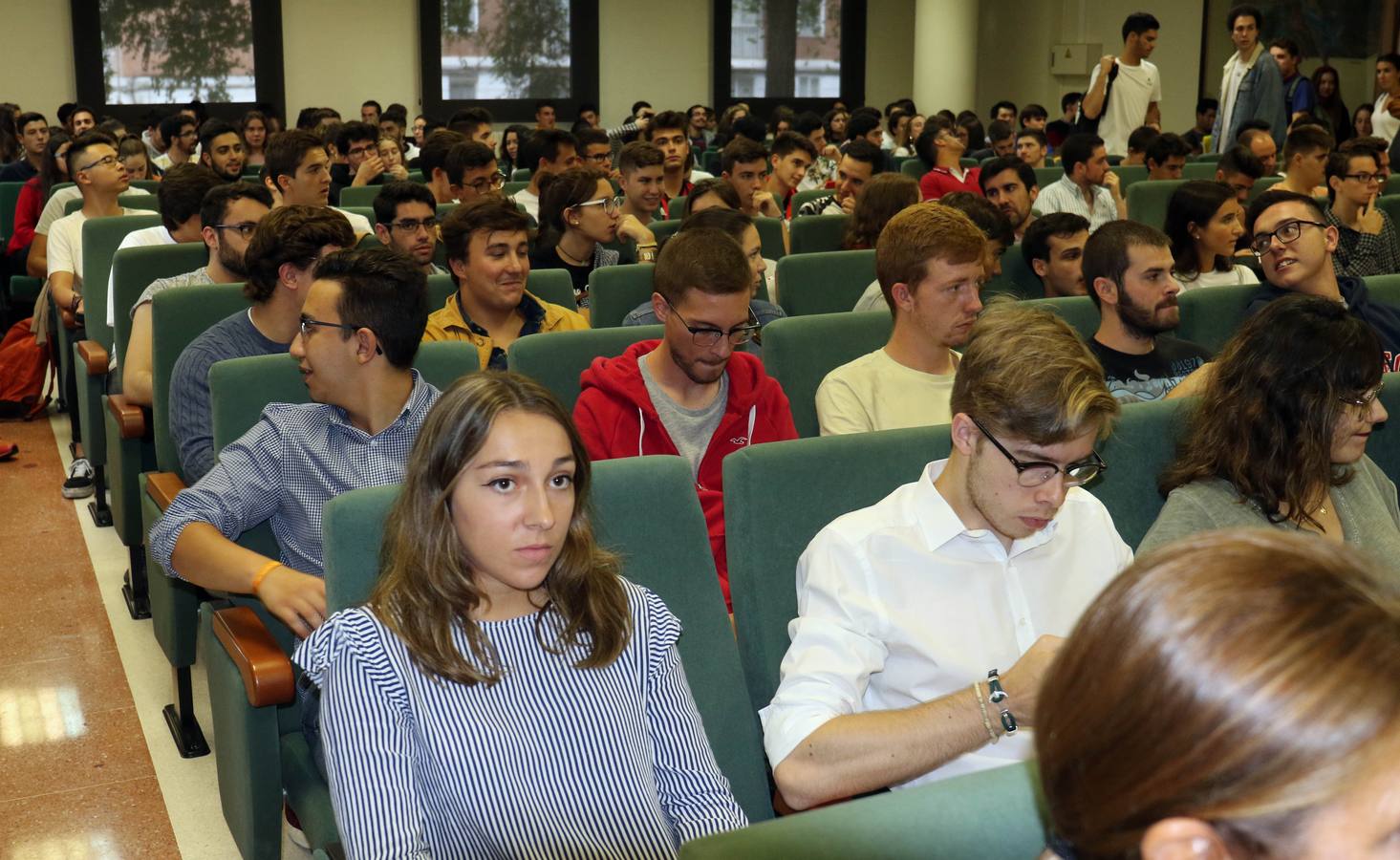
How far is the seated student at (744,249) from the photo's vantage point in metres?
3.49

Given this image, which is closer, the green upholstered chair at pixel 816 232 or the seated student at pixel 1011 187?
the green upholstered chair at pixel 816 232

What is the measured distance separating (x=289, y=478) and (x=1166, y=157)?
5758 mm

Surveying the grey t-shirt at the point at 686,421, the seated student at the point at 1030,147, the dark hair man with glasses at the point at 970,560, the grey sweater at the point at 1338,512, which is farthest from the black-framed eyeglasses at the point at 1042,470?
the seated student at the point at 1030,147

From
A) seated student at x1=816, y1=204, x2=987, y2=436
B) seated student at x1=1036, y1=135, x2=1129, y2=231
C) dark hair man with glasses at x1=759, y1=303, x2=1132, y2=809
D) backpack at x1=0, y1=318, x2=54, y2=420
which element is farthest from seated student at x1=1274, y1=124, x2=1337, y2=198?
backpack at x1=0, y1=318, x2=54, y2=420

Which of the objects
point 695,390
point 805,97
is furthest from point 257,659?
point 805,97

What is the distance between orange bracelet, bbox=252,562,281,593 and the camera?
199 centimetres

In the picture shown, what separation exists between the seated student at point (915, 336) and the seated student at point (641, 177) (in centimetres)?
245

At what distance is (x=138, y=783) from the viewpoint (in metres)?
2.64

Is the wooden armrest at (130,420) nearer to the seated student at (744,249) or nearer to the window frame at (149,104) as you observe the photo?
the seated student at (744,249)

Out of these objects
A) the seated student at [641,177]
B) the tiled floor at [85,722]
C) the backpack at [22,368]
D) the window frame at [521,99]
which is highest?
the window frame at [521,99]

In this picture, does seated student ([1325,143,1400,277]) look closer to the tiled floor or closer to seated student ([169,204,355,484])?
seated student ([169,204,355,484])

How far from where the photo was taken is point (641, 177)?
17.0 ft

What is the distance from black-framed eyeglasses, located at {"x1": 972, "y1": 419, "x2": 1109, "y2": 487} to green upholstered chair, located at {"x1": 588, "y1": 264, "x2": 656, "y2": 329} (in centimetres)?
210

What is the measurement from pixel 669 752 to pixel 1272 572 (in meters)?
1.02
